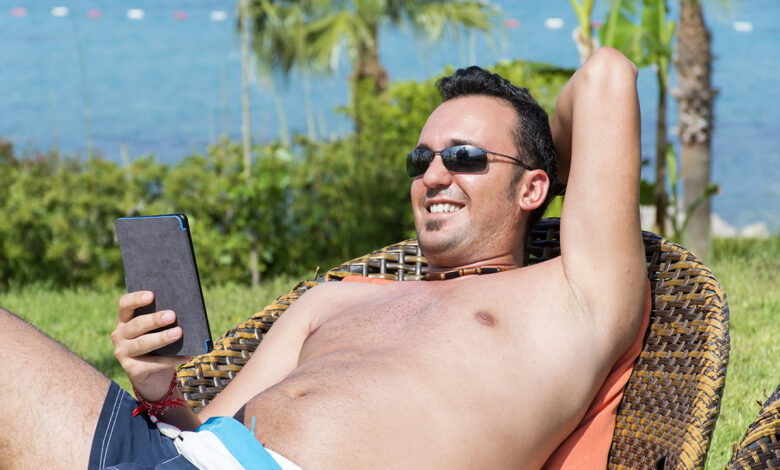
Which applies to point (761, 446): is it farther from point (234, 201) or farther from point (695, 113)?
point (695, 113)

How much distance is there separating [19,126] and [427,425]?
61.0 ft

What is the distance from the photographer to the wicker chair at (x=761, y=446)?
6.87 ft

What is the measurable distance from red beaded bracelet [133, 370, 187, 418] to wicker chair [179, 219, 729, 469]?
2.16 feet

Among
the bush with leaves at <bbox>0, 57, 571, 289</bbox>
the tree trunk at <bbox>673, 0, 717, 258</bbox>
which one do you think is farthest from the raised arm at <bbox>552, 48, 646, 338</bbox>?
the tree trunk at <bbox>673, 0, 717, 258</bbox>

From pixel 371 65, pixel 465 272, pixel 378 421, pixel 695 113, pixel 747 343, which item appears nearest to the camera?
A: pixel 378 421

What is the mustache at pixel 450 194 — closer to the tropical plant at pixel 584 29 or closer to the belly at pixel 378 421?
the belly at pixel 378 421

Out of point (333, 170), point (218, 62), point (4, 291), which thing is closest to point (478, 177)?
→ point (333, 170)

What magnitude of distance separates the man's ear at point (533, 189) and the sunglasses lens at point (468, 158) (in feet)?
0.55

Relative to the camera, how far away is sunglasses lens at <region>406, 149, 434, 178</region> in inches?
121

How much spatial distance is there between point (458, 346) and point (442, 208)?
0.70 meters

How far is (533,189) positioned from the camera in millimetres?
3062

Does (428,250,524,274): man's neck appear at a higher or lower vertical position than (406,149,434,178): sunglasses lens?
lower

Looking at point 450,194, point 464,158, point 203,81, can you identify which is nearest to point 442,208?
point 450,194

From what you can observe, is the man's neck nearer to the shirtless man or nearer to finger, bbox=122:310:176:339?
the shirtless man
